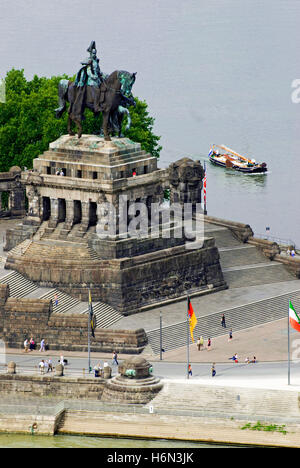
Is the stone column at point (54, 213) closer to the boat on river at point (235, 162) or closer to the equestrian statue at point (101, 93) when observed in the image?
the equestrian statue at point (101, 93)

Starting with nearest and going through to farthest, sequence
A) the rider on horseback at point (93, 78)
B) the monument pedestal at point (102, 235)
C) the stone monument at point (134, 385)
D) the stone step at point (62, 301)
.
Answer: the stone monument at point (134, 385), the stone step at point (62, 301), the monument pedestal at point (102, 235), the rider on horseback at point (93, 78)

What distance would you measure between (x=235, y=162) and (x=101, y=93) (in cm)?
6224

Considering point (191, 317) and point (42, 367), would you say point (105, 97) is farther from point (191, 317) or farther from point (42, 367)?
point (42, 367)

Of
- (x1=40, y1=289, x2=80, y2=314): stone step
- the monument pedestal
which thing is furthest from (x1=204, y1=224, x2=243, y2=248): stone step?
(x1=40, y1=289, x2=80, y2=314): stone step

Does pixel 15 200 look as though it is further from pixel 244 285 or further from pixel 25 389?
pixel 25 389

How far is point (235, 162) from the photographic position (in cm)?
18412

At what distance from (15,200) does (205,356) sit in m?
34.9

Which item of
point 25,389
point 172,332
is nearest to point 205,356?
point 172,332

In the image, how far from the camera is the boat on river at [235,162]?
600 feet

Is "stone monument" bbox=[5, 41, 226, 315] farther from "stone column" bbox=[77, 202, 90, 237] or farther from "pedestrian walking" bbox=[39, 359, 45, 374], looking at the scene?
"pedestrian walking" bbox=[39, 359, 45, 374]

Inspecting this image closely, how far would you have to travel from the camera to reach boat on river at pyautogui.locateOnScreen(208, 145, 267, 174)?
183 meters

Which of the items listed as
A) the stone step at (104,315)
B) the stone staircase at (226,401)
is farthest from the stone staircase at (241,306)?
the stone staircase at (226,401)

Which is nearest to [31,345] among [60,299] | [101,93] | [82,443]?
[60,299]

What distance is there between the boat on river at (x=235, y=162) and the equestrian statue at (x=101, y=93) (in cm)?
5915
